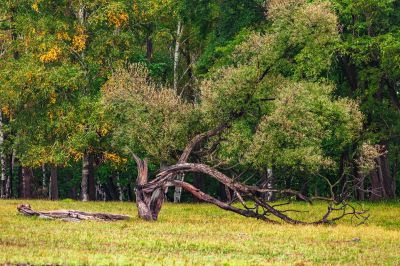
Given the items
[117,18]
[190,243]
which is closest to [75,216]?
[190,243]

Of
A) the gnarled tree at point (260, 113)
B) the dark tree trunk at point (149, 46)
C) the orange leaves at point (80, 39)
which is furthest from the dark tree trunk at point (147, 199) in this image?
A: the dark tree trunk at point (149, 46)

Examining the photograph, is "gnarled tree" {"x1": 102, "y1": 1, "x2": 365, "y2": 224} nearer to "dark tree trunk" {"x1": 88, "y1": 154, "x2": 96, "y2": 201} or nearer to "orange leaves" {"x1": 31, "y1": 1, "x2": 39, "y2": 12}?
"orange leaves" {"x1": 31, "y1": 1, "x2": 39, "y2": 12}

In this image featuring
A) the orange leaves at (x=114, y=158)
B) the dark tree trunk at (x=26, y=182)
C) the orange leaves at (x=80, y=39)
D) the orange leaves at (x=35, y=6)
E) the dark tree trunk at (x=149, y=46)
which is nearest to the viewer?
the orange leaves at (x=35, y=6)

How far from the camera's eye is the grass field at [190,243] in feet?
67.4

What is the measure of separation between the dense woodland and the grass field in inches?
153

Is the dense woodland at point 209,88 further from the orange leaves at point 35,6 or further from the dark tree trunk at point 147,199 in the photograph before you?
the dark tree trunk at point 147,199

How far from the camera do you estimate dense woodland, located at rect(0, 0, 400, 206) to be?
131 feet

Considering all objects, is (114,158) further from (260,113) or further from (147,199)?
(147,199)

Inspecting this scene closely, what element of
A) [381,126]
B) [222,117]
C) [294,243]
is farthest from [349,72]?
[294,243]

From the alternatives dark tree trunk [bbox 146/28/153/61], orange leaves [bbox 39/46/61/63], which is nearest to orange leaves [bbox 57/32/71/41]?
orange leaves [bbox 39/46/61/63]

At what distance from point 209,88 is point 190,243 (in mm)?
16352

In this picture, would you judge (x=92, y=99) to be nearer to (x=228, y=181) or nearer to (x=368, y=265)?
(x=228, y=181)

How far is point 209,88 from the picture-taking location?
40.6 meters

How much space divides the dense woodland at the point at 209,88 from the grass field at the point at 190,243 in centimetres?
389
